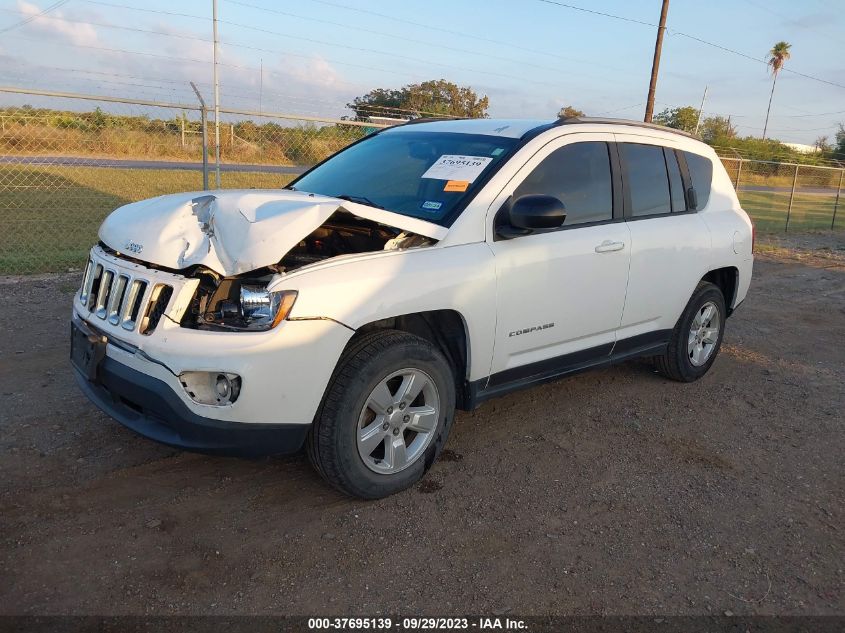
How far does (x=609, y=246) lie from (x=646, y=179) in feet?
2.51

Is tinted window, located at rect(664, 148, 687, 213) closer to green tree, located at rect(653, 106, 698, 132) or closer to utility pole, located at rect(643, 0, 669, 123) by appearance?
utility pole, located at rect(643, 0, 669, 123)

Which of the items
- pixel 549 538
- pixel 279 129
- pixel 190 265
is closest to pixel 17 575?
pixel 190 265

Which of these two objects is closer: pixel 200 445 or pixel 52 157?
pixel 200 445

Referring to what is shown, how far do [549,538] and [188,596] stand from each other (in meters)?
1.60

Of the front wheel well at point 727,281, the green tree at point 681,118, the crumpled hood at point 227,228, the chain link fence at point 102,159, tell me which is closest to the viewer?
the crumpled hood at point 227,228

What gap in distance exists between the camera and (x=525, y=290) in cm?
382

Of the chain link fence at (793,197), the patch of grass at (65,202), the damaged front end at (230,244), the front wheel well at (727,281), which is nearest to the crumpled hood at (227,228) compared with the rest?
the damaged front end at (230,244)

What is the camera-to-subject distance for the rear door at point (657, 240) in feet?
14.9

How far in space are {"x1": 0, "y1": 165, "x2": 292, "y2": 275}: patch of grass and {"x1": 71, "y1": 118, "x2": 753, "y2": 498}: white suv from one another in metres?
5.41

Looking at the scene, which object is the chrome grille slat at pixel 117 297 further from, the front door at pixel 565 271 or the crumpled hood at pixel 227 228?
→ the front door at pixel 565 271

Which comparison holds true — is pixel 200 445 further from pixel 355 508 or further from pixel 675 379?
pixel 675 379

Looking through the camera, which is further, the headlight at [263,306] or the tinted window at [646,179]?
the tinted window at [646,179]

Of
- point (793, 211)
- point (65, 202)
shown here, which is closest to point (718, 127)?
point (793, 211)

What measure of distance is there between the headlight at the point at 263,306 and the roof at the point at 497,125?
1.86 metres
